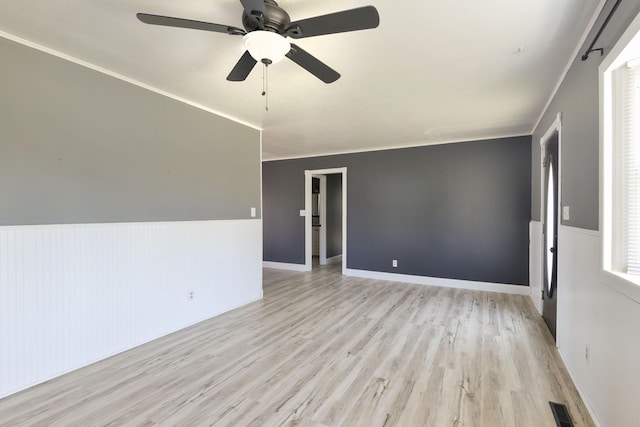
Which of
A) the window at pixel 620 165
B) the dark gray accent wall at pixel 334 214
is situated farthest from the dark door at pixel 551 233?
the dark gray accent wall at pixel 334 214

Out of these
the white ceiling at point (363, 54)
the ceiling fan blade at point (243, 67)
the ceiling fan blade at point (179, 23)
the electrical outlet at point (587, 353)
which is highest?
the white ceiling at point (363, 54)

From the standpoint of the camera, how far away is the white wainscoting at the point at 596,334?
1.37 metres

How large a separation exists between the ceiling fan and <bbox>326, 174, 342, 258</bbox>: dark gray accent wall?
233 inches

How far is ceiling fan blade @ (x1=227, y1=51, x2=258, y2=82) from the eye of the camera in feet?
6.21

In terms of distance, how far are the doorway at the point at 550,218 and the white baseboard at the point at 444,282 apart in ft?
3.52

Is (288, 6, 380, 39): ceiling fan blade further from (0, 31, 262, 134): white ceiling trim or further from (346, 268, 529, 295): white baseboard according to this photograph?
(346, 268, 529, 295): white baseboard

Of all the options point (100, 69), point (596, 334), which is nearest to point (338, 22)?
point (100, 69)

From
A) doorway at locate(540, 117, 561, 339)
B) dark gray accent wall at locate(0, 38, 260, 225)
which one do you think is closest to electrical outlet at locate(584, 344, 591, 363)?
doorway at locate(540, 117, 561, 339)

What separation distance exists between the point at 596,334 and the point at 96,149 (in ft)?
12.6

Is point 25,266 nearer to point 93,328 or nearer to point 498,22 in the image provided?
point 93,328

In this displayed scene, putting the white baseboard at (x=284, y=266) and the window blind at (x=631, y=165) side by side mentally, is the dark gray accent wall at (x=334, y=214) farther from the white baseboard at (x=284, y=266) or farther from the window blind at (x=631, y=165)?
the window blind at (x=631, y=165)

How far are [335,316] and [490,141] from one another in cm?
364

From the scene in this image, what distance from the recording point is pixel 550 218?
10.3 feet

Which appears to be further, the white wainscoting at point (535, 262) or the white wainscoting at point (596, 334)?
the white wainscoting at point (535, 262)
